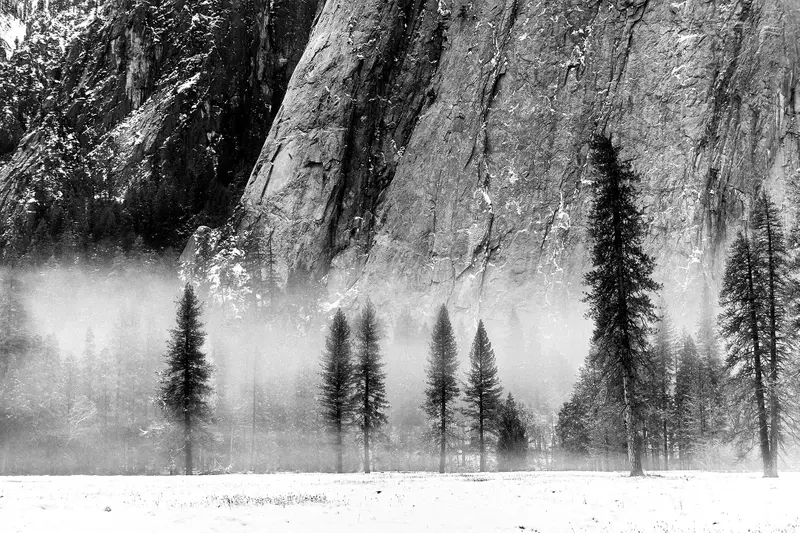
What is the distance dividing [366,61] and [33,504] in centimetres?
11904

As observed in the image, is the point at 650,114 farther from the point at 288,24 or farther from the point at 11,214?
the point at 11,214

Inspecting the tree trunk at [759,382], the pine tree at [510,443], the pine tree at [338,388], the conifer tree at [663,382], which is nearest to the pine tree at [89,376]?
the pine tree at [338,388]

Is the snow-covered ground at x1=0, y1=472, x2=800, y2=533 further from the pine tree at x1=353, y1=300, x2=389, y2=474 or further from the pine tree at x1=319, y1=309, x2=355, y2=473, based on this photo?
the pine tree at x1=319, y1=309, x2=355, y2=473

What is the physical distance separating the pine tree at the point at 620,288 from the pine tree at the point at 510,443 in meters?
24.0

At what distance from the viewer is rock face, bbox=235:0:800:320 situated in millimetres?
105188

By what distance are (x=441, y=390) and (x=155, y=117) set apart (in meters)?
122

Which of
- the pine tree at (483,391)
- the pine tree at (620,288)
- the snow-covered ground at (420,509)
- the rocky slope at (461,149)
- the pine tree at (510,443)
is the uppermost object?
the rocky slope at (461,149)

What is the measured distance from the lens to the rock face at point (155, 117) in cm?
13825

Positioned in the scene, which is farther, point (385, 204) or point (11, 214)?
point (11, 214)

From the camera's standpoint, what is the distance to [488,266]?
4459 inches

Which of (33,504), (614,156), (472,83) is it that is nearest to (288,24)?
(472,83)

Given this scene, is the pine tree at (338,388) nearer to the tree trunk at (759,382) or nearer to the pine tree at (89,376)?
the pine tree at (89,376)

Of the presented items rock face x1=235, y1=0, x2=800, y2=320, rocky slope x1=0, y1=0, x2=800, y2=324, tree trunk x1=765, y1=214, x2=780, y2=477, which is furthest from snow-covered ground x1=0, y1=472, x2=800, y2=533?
rock face x1=235, y1=0, x2=800, y2=320

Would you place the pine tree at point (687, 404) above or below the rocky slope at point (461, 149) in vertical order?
below
